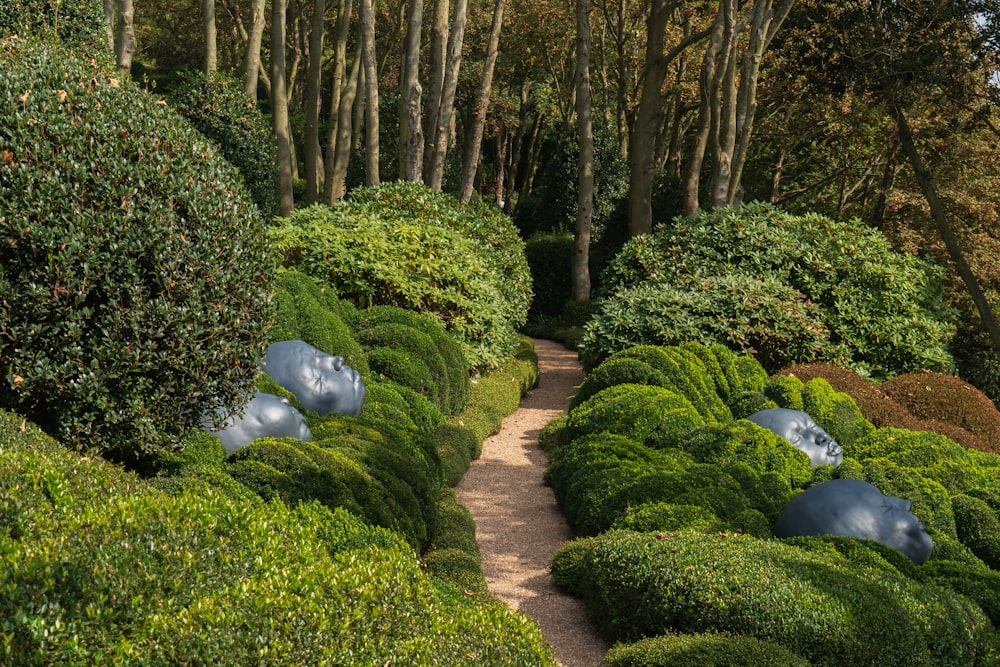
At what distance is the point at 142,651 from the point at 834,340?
10.5 m

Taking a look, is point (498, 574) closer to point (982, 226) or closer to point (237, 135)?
point (237, 135)

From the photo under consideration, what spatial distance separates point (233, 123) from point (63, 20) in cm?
707

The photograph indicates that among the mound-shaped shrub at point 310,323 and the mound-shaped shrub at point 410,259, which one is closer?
the mound-shaped shrub at point 310,323

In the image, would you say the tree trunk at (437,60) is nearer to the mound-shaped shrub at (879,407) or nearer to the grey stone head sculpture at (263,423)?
the mound-shaped shrub at (879,407)

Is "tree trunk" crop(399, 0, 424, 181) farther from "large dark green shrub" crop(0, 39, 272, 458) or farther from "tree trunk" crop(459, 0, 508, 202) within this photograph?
"large dark green shrub" crop(0, 39, 272, 458)

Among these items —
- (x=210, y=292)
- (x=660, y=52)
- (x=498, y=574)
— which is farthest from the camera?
(x=660, y=52)

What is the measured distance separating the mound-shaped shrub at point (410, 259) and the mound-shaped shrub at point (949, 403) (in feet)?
15.1

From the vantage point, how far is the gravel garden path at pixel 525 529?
5.86 meters

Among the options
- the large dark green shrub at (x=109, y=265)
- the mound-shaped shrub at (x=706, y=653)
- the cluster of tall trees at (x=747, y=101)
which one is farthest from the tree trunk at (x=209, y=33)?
the mound-shaped shrub at (x=706, y=653)

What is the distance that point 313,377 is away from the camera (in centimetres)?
747


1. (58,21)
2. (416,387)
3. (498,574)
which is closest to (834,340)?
(416,387)

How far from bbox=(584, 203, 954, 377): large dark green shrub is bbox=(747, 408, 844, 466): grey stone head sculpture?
7.97 feet

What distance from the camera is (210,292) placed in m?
5.23

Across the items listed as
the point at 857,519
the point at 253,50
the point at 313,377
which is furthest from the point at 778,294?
the point at 253,50
